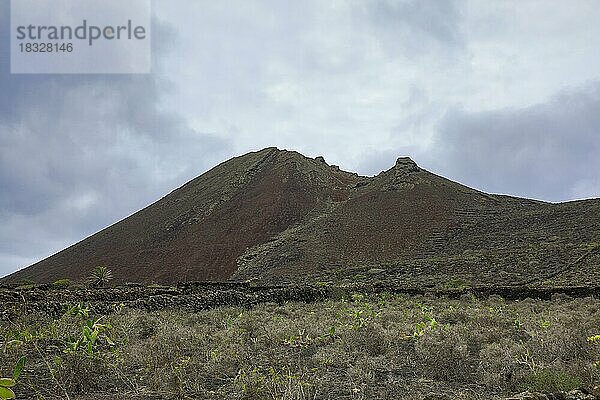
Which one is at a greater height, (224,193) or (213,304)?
(224,193)

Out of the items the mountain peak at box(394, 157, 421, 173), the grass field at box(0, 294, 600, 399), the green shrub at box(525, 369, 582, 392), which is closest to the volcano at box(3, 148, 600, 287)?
the mountain peak at box(394, 157, 421, 173)

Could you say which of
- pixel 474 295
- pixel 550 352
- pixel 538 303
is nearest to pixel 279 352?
pixel 550 352

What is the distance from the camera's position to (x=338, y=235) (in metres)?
49.5

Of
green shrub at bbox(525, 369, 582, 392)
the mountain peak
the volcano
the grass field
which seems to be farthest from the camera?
the mountain peak

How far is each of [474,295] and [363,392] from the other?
53.8 feet

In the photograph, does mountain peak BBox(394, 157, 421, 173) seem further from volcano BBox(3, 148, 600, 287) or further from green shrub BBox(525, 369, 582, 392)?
green shrub BBox(525, 369, 582, 392)

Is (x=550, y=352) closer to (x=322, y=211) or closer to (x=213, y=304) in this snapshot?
(x=213, y=304)

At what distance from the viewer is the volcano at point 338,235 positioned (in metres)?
32.5

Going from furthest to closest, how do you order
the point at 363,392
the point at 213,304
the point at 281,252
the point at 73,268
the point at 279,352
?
the point at 73,268
the point at 281,252
the point at 213,304
the point at 279,352
the point at 363,392

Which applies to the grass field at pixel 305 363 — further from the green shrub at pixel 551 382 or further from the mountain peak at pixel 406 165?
the mountain peak at pixel 406 165

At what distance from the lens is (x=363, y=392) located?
501cm

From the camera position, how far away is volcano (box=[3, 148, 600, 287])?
1280 inches

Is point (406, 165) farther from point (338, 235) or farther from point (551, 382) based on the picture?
point (551, 382)

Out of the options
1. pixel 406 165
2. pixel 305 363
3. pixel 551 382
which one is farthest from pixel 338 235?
pixel 551 382
